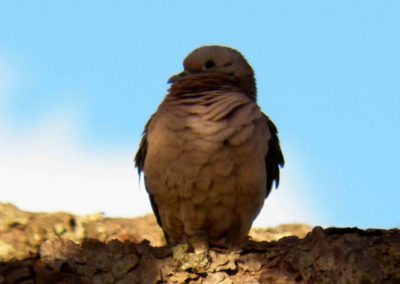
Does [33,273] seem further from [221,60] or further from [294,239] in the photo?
[221,60]

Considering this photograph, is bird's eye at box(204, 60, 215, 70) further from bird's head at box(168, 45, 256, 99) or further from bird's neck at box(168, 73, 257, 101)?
bird's neck at box(168, 73, 257, 101)

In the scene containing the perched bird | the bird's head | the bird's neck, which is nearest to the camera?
the perched bird

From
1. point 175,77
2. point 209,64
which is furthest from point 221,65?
point 175,77

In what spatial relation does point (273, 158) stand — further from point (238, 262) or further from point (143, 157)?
point (238, 262)

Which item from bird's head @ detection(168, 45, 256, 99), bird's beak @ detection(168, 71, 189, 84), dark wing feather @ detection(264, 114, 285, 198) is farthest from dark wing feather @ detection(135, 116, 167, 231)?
dark wing feather @ detection(264, 114, 285, 198)

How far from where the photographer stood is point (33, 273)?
5.73m

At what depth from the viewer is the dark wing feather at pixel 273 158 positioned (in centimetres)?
712

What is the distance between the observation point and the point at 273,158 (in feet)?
23.7

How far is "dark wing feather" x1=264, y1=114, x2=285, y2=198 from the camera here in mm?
7117

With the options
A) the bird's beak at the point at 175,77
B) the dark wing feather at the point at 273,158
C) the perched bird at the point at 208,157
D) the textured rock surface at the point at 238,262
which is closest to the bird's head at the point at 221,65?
the bird's beak at the point at 175,77

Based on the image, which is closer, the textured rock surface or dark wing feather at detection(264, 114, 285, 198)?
the textured rock surface

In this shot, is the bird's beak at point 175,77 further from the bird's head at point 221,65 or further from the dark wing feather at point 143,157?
the dark wing feather at point 143,157

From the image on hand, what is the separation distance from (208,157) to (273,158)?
0.75 metres

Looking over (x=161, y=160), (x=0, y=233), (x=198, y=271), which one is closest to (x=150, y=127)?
(x=161, y=160)
